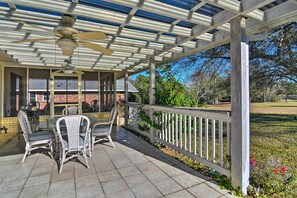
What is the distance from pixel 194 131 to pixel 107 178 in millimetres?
1906

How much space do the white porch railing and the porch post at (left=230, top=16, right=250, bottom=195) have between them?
0.75ft

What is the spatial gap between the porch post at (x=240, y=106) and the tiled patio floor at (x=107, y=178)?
383mm

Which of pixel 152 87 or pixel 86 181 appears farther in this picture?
pixel 152 87

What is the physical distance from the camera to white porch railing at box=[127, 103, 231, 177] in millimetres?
2752

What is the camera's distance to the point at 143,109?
5383 millimetres

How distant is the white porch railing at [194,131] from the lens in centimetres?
275

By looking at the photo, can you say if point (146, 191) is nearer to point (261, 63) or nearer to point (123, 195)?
point (123, 195)

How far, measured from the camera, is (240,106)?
2.30 m

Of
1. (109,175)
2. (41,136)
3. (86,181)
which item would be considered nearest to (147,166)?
(109,175)

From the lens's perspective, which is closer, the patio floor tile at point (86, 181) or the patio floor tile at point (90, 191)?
the patio floor tile at point (90, 191)

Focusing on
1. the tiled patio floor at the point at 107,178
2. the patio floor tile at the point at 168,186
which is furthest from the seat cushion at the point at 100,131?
the patio floor tile at the point at 168,186

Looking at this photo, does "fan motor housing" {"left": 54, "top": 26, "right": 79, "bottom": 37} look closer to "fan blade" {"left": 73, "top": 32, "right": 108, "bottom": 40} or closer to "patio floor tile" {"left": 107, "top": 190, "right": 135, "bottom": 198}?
"fan blade" {"left": 73, "top": 32, "right": 108, "bottom": 40}

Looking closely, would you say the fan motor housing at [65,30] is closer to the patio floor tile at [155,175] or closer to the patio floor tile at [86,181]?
the patio floor tile at [86,181]

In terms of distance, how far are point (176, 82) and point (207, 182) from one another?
305 cm
